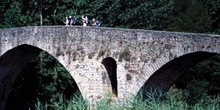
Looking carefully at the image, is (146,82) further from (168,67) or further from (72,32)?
(72,32)

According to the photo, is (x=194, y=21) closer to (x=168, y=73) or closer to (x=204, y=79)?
(x=204, y=79)

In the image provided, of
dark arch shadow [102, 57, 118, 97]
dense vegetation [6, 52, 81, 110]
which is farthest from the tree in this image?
dark arch shadow [102, 57, 118, 97]

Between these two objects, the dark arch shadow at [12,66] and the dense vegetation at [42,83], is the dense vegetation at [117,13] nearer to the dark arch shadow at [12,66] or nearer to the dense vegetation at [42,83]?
the dense vegetation at [42,83]

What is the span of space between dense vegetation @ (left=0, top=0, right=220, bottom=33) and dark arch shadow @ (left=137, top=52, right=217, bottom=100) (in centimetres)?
862

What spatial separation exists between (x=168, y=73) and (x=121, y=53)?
1681 millimetres

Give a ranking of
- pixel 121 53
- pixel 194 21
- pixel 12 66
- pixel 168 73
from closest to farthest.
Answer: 1. pixel 121 53
2. pixel 168 73
3. pixel 12 66
4. pixel 194 21

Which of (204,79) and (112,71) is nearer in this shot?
(112,71)

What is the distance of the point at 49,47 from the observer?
59.4 ft

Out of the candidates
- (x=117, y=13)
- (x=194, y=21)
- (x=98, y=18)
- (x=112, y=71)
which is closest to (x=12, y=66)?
(x=98, y=18)

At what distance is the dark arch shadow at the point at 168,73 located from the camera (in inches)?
602

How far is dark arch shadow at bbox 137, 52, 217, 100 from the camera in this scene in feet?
50.1

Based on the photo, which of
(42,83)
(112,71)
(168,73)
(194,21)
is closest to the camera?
(168,73)

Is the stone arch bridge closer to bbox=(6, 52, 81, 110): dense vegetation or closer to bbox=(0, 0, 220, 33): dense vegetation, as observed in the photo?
bbox=(6, 52, 81, 110): dense vegetation

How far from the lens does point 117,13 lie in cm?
2541
